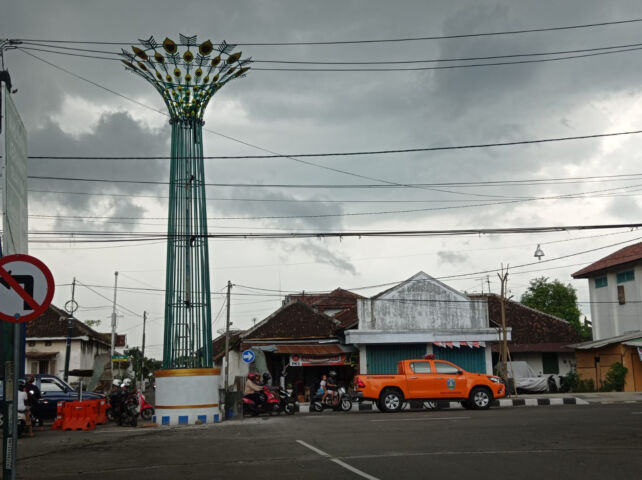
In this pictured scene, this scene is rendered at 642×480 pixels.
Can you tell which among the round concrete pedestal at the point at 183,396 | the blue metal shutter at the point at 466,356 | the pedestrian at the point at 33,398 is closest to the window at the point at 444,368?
the round concrete pedestal at the point at 183,396

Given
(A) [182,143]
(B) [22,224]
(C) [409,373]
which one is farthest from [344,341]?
(B) [22,224]

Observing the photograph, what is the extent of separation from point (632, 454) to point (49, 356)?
39426 mm

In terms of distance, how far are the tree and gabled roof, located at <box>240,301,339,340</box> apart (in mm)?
33971

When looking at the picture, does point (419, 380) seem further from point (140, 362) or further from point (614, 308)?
point (140, 362)

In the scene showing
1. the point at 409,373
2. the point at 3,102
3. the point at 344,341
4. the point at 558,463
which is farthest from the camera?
the point at 344,341

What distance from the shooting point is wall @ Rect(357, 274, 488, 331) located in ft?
112

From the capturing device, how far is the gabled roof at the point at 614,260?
121 feet

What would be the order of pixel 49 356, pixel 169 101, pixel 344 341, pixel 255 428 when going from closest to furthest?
1. pixel 255 428
2. pixel 169 101
3. pixel 344 341
4. pixel 49 356

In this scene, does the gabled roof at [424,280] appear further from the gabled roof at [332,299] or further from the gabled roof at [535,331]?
the gabled roof at [332,299]

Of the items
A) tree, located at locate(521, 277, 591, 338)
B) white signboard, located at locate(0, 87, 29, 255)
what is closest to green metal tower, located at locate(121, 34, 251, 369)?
white signboard, located at locate(0, 87, 29, 255)

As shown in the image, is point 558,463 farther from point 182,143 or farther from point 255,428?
point 182,143

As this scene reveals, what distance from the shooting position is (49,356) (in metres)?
43.6

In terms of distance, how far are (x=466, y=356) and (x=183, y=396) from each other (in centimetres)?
1847

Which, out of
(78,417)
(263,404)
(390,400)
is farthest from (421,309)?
(78,417)
